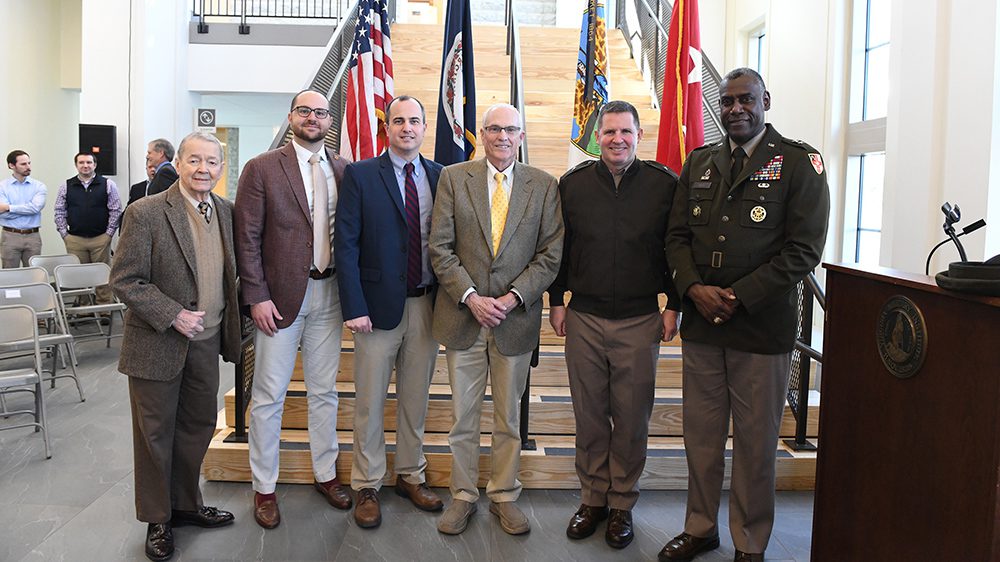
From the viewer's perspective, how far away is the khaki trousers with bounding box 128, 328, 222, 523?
285 centimetres

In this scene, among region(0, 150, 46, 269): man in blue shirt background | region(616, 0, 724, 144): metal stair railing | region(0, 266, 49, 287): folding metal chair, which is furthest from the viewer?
region(0, 150, 46, 269): man in blue shirt background

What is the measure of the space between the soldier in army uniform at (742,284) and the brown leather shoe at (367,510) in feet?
3.83

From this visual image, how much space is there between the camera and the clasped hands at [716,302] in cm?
266

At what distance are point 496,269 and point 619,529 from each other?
113cm

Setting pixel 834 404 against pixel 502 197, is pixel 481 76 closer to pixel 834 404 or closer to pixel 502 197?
pixel 502 197

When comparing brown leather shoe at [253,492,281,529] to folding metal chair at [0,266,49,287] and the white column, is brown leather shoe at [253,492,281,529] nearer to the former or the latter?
A: folding metal chair at [0,266,49,287]

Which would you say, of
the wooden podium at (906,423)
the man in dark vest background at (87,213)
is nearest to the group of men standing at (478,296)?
the wooden podium at (906,423)

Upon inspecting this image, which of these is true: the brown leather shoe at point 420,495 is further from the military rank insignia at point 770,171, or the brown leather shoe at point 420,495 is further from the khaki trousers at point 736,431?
the military rank insignia at point 770,171

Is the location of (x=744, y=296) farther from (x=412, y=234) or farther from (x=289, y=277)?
(x=289, y=277)

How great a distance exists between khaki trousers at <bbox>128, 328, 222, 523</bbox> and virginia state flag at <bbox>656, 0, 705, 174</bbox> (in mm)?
3040

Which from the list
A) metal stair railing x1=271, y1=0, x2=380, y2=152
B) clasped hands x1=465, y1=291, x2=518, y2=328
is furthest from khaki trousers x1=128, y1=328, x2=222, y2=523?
metal stair railing x1=271, y1=0, x2=380, y2=152

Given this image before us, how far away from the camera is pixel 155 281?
9.27 feet

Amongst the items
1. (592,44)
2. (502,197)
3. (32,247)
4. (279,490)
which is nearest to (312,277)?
(502,197)

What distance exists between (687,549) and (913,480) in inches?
46.5
